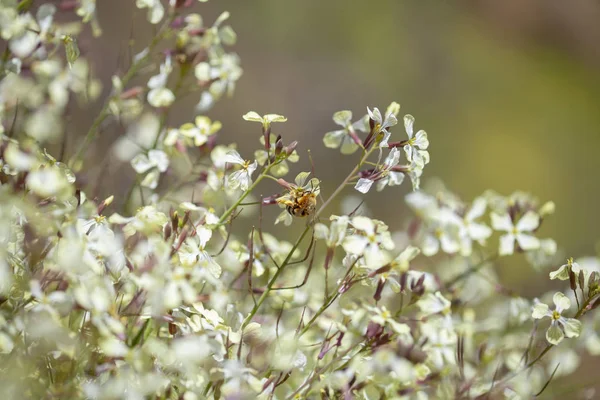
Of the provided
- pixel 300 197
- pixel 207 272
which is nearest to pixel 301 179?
pixel 300 197

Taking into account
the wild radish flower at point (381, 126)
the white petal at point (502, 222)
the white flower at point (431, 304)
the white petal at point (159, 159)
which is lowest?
the white petal at point (502, 222)

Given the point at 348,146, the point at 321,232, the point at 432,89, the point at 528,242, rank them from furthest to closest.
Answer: the point at 432,89 → the point at 528,242 → the point at 348,146 → the point at 321,232

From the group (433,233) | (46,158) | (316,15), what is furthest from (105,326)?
(316,15)

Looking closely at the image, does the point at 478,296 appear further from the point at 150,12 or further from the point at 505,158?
the point at 505,158

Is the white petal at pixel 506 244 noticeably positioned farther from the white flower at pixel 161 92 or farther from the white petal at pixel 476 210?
the white flower at pixel 161 92

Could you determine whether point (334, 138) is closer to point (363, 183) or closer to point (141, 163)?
point (363, 183)

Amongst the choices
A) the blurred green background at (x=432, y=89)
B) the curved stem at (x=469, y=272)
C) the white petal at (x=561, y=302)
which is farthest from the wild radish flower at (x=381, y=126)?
the blurred green background at (x=432, y=89)

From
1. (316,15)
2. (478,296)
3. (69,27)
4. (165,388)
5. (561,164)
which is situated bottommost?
(561,164)

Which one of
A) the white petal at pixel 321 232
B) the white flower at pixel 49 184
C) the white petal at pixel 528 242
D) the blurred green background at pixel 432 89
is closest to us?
the white flower at pixel 49 184
